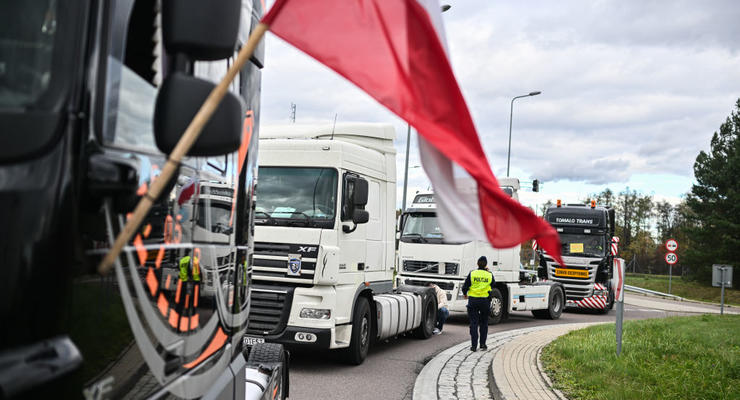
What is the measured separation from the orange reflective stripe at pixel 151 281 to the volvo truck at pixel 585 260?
22.3m

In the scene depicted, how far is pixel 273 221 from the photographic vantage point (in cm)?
995

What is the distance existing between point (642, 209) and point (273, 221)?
7115 centimetres

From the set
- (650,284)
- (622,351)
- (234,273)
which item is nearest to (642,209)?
(650,284)

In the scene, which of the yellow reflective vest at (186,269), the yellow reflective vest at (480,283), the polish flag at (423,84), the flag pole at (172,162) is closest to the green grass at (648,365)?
the yellow reflective vest at (480,283)

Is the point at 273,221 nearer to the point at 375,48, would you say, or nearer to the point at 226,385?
the point at 226,385

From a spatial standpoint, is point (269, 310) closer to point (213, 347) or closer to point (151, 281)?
point (213, 347)

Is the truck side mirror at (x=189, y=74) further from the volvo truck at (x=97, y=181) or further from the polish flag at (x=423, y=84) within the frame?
the polish flag at (x=423, y=84)

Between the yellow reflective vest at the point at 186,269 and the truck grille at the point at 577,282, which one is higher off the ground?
the yellow reflective vest at the point at 186,269

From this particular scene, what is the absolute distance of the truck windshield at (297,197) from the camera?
9.90 m

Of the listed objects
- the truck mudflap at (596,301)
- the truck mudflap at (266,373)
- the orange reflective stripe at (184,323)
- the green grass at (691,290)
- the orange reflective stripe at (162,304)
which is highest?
the orange reflective stripe at (162,304)

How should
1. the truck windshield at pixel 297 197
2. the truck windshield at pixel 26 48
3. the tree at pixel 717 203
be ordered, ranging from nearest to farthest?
the truck windshield at pixel 26 48 < the truck windshield at pixel 297 197 < the tree at pixel 717 203

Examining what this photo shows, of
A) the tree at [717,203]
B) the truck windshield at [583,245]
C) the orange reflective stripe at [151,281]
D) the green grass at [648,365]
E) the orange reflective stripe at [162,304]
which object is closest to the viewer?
the orange reflective stripe at [151,281]

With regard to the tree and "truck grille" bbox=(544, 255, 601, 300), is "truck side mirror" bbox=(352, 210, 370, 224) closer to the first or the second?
"truck grille" bbox=(544, 255, 601, 300)

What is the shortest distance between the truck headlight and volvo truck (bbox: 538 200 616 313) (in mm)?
15268
